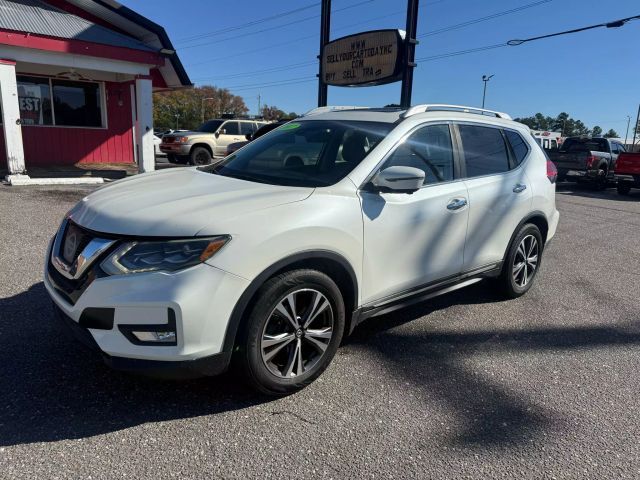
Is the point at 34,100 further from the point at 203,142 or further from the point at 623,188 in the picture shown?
the point at 623,188

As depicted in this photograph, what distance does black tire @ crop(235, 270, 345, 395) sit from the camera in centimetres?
259

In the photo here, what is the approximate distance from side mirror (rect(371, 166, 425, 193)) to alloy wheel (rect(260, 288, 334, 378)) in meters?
0.83

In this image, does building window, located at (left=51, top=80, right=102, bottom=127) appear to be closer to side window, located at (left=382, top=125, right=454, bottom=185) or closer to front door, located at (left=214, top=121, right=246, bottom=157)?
front door, located at (left=214, top=121, right=246, bottom=157)

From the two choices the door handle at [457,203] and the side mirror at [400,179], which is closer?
the side mirror at [400,179]

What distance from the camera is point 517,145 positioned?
4.62m

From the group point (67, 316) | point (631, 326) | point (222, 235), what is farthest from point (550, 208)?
point (67, 316)

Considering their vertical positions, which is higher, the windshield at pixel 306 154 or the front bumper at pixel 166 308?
the windshield at pixel 306 154

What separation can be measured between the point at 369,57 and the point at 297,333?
9.89 m

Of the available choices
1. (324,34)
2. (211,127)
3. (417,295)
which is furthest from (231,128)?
(417,295)

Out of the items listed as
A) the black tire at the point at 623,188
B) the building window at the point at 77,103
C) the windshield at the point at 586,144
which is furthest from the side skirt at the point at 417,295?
the windshield at the point at 586,144

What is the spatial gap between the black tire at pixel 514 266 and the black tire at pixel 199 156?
13476 millimetres

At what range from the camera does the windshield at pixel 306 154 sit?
3.26 metres

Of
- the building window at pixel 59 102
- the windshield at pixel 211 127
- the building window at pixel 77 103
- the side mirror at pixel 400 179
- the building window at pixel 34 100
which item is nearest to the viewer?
the side mirror at pixel 400 179

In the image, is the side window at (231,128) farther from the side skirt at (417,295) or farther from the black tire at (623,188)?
the side skirt at (417,295)
